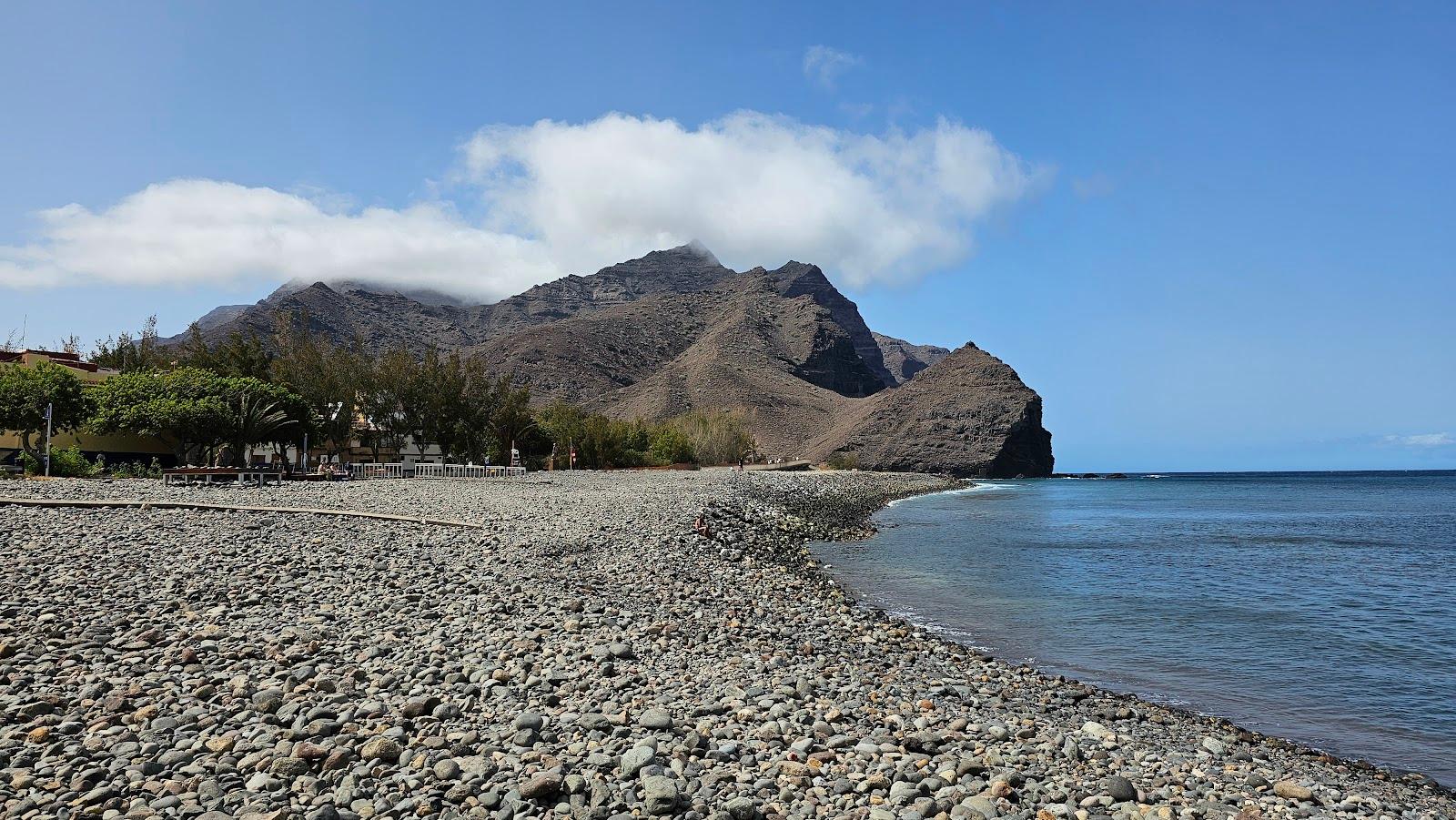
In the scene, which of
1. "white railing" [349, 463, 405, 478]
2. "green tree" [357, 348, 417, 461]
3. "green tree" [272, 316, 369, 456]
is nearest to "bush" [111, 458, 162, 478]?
"white railing" [349, 463, 405, 478]

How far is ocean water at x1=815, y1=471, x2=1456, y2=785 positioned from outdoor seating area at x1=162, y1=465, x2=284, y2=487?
82.3 feet

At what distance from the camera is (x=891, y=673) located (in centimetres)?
1026

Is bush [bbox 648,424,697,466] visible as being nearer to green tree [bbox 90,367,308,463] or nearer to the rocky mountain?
the rocky mountain

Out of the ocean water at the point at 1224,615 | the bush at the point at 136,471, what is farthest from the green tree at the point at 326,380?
the ocean water at the point at 1224,615

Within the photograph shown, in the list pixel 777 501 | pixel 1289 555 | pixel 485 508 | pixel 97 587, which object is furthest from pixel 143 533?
pixel 1289 555

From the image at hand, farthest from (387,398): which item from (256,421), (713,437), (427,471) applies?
(713,437)

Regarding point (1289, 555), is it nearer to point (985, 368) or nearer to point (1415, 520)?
point (1415, 520)

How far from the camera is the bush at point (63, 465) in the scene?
120ft

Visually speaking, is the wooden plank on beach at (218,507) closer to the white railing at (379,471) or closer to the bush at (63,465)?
the bush at (63,465)

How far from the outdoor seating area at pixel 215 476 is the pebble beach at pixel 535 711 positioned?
71.7 feet

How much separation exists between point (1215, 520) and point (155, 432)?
5913 centimetres

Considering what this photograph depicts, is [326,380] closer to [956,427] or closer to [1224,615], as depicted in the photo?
[1224,615]

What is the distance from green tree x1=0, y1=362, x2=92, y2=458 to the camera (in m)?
36.8

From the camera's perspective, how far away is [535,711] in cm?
735
